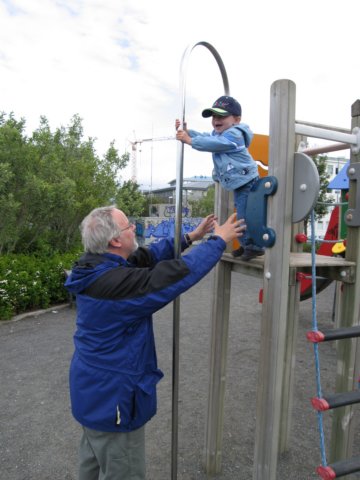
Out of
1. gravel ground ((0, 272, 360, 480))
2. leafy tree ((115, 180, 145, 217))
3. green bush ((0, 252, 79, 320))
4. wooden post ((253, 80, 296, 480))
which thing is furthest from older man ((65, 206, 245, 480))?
leafy tree ((115, 180, 145, 217))

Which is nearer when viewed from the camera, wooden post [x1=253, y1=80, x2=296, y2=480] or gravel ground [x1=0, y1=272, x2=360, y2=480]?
wooden post [x1=253, y1=80, x2=296, y2=480]

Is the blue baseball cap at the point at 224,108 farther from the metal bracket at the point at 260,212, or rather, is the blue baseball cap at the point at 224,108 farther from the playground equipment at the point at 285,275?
the metal bracket at the point at 260,212

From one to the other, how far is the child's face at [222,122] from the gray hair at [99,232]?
782mm

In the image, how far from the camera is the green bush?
6.11m

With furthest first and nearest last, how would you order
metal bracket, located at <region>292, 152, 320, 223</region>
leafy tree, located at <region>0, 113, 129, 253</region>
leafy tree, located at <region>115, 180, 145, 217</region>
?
leafy tree, located at <region>115, 180, 145, 217</region>, leafy tree, located at <region>0, 113, 129, 253</region>, metal bracket, located at <region>292, 152, 320, 223</region>

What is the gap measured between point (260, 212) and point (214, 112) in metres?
0.63

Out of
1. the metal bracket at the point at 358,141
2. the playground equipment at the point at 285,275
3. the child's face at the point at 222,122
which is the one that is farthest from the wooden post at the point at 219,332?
the metal bracket at the point at 358,141

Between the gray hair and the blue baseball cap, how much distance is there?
0.78 m

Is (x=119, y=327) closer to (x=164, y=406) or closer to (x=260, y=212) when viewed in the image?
(x=260, y=212)

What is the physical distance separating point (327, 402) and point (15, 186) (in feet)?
23.8

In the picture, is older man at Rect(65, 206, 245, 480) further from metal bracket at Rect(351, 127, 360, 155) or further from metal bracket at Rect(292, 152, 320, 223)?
metal bracket at Rect(351, 127, 360, 155)

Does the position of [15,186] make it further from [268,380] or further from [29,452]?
[268,380]

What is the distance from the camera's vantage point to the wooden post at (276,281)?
166 centimetres

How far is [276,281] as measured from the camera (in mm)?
1721
